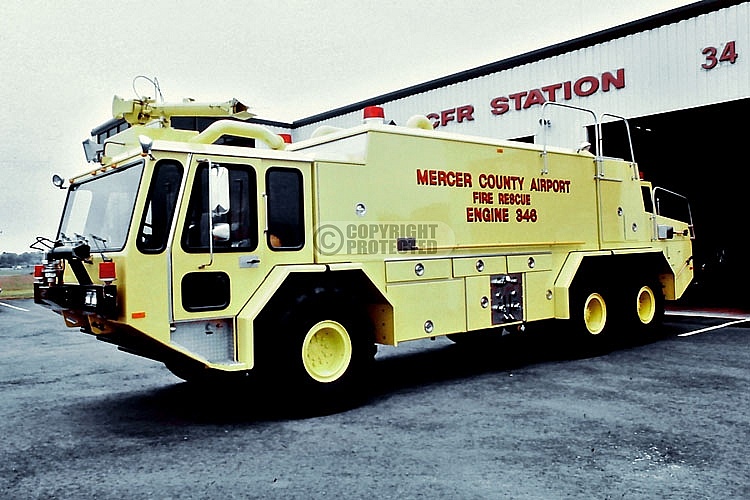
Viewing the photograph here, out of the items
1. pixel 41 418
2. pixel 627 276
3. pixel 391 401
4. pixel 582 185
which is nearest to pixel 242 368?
pixel 391 401

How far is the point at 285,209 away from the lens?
6543 mm

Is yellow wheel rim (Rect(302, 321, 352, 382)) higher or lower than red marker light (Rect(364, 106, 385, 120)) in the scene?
lower

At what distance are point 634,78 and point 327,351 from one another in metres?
10.8

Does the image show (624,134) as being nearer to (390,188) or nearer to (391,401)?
(390,188)

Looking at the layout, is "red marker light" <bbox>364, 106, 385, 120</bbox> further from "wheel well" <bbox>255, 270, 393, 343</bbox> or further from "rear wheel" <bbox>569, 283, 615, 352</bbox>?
"rear wheel" <bbox>569, 283, 615, 352</bbox>

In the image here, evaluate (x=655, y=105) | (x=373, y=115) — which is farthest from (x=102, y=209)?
(x=655, y=105)

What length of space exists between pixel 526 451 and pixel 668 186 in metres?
17.1

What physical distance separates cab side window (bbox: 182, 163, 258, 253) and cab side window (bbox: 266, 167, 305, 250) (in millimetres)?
188

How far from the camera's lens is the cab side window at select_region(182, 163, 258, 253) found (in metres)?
5.98

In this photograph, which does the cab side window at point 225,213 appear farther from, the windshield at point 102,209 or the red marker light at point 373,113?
the red marker light at point 373,113

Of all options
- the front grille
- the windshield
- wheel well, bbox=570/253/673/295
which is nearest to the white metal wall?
wheel well, bbox=570/253/673/295

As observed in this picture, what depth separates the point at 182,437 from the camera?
5758mm

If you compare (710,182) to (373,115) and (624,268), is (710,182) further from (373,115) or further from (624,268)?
(373,115)

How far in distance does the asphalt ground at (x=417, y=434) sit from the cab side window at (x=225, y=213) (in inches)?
69.4
